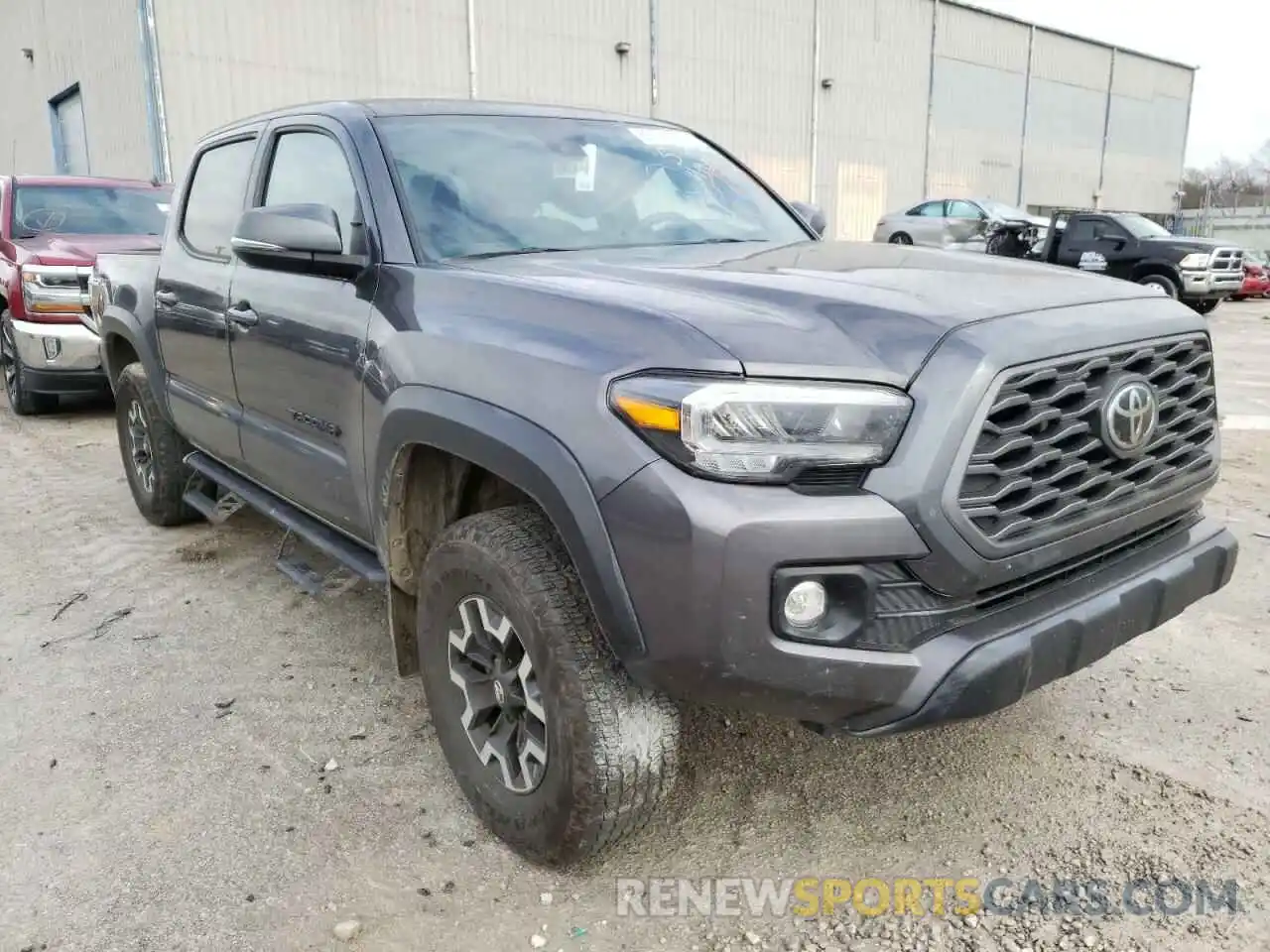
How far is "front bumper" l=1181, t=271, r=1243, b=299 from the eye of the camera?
586 inches

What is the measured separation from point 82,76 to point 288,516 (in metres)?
19.3

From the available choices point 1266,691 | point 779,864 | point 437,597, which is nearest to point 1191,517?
point 1266,691

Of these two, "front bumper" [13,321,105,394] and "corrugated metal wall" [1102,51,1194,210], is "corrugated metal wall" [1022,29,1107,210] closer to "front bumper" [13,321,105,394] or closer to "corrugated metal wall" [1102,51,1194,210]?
"corrugated metal wall" [1102,51,1194,210]

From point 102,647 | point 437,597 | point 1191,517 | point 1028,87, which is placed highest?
point 1028,87

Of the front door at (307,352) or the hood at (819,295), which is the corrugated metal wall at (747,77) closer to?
the front door at (307,352)

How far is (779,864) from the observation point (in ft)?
7.82

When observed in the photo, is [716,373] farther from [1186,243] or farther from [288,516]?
[1186,243]

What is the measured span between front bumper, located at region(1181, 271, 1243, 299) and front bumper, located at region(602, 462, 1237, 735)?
50.2 ft

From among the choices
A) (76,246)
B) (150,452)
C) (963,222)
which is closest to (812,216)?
(150,452)

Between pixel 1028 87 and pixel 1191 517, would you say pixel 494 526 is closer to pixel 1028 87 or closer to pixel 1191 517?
pixel 1191 517

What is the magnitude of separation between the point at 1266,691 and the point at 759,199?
2385mm

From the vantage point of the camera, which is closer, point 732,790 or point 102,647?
point 732,790

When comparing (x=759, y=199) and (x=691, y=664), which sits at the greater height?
(x=759, y=199)

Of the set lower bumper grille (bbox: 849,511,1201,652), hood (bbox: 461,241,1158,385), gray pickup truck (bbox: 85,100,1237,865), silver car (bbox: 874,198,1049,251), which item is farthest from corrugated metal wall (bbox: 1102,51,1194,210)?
lower bumper grille (bbox: 849,511,1201,652)
